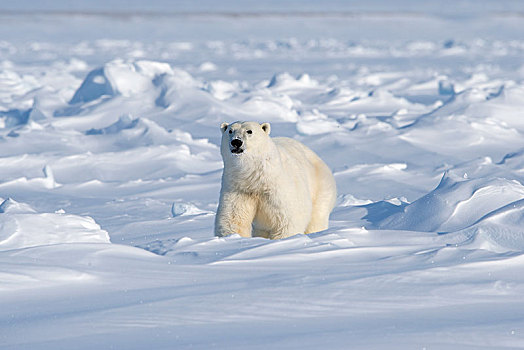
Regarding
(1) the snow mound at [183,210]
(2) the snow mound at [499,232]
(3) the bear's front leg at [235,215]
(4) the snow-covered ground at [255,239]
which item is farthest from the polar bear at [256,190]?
(1) the snow mound at [183,210]

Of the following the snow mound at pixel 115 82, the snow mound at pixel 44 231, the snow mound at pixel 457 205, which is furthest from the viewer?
the snow mound at pixel 115 82

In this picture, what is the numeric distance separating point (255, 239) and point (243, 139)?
19.4 inches

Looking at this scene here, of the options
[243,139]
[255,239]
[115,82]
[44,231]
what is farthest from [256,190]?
[115,82]

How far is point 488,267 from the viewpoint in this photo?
239 cm

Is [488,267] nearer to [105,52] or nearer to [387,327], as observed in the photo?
[387,327]

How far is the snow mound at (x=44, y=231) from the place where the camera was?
313 centimetres

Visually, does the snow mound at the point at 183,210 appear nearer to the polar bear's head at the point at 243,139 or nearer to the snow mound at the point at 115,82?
the polar bear's head at the point at 243,139

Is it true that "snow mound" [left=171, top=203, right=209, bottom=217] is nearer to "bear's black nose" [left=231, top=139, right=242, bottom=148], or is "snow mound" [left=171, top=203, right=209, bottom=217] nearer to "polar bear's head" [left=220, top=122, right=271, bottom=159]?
"polar bear's head" [left=220, top=122, right=271, bottom=159]

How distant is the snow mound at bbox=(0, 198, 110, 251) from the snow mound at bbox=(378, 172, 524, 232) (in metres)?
1.51

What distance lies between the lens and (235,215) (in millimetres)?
3262

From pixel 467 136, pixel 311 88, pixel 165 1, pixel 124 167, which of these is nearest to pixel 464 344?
pixel 124 167

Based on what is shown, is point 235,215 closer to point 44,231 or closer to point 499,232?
point 44,231

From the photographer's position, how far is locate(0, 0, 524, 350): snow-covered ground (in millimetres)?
1905

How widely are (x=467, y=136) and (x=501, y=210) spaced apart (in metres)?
4.38
